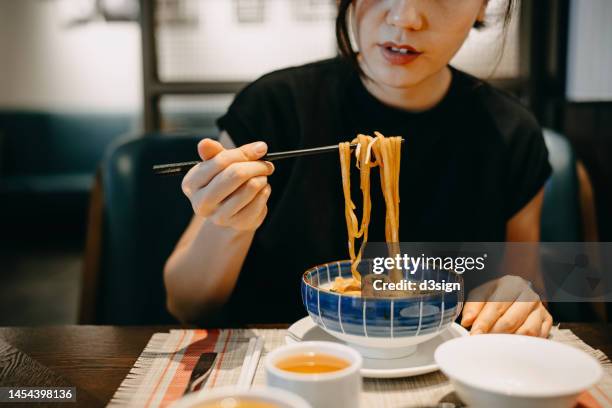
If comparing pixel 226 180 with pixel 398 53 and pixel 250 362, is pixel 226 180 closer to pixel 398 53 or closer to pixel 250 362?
pixel 250 362

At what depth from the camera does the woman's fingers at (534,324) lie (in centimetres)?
99

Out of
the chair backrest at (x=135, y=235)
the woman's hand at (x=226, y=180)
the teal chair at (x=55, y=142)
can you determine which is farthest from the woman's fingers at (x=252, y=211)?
the teal chair at (x=55, y=142)

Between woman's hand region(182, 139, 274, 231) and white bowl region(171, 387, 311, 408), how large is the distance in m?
0.39

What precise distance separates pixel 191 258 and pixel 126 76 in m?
5.33

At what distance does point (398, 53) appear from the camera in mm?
1224

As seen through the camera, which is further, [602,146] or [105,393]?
[602,146]

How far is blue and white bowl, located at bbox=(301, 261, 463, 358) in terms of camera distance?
2.74 feet

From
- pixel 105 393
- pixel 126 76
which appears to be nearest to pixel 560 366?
pixel 105 393

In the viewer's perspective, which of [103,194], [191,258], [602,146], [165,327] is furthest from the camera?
[602,146]

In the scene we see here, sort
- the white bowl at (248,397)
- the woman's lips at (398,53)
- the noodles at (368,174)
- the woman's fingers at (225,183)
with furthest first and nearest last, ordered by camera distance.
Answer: the woman's lips at (398,53)
the noodles at (368,174)
the woman's fingers at (225,183)
the white bowl at (248,397)

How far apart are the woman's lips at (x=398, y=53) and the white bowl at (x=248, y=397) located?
0.80m

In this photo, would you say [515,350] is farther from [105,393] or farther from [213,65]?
[213,65]

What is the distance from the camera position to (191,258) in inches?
49.0

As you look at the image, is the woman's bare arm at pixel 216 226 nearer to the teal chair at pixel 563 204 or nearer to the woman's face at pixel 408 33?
the woman's face at pixel 408 33
